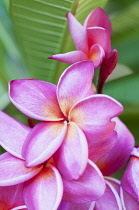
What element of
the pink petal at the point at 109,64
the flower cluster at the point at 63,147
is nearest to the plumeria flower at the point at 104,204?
the flower cluster at the point at 63,147

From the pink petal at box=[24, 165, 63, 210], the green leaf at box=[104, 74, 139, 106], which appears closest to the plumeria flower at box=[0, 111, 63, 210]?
the pink petal at box=[24, 165, 63, 210]

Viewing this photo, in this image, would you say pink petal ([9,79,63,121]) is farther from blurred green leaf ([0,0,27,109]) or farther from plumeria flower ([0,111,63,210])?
blurred green leaf ([0,0,27,109])

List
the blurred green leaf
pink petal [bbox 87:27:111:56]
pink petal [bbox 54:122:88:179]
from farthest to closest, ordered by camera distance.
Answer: the blurred green leaf < pink petal [bbox 87:27:111:56] < pink petal [bbox 54:122:88:179]

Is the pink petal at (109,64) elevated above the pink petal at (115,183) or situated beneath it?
elevated above

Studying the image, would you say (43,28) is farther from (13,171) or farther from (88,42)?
(13,171)

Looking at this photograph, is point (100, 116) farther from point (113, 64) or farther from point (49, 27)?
point (49, 27)

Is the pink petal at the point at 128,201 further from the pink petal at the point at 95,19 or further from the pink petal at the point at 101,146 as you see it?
the pink petal at the point at 95,19
